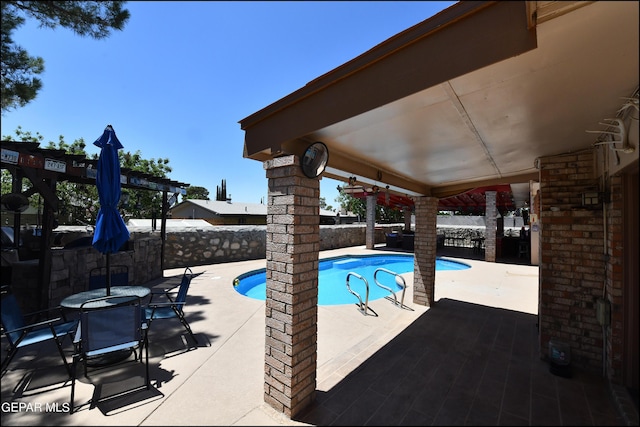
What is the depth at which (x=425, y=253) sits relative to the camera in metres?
5.95

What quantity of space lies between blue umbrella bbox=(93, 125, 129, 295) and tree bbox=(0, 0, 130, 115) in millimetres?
2662

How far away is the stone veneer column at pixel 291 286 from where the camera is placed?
8.20 ft

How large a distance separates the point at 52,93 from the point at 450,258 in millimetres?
14932

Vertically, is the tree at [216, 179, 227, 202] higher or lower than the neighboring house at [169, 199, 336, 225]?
higher

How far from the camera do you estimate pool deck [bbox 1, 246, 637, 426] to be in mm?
2516

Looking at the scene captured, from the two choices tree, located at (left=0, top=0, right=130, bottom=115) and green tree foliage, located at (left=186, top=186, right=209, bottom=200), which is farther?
green tree foliage, located at (left=186, top=186, right=209, bottom=200)

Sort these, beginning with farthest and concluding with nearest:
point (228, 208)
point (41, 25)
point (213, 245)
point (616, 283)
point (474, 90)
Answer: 1. point (228, 208)
2. point (213, 245)
3. point (41, 25)
4. point (616, 283)
5. point (474, 90)

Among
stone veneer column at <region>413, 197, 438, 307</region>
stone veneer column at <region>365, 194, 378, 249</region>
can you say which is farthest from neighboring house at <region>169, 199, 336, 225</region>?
stone veneer column at <region>413, 197, 438, 307</region>

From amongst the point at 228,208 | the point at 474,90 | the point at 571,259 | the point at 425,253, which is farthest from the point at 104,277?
the point at 228,208

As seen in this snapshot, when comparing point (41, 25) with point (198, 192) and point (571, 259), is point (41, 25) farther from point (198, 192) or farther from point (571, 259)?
point (198, 192)

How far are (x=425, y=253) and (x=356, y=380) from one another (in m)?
3.61

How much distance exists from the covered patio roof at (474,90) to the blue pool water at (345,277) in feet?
14.8

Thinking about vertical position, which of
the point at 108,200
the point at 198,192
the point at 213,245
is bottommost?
the point at 213,245

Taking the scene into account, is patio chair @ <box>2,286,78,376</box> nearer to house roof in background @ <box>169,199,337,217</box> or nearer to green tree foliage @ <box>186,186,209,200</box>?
house roof in background @ <box>169,199,337,217</box>
